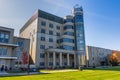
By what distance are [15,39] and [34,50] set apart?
32.1 feet

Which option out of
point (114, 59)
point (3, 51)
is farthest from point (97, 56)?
point (3, 51)

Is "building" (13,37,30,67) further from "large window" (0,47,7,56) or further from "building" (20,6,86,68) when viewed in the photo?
"large window" (0,47,7,56)

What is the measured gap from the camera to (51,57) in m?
57.4

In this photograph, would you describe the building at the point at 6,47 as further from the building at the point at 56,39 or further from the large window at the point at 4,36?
the building at the point at 56,39

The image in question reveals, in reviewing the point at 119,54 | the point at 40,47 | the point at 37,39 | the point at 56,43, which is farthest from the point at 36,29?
the point at 119,54

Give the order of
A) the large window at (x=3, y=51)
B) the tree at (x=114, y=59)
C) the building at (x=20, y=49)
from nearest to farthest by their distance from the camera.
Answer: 1. the large window at (x=3, y=51)
2. the building at (x=20, y=49)
3. the tree at (x=114, y=59)

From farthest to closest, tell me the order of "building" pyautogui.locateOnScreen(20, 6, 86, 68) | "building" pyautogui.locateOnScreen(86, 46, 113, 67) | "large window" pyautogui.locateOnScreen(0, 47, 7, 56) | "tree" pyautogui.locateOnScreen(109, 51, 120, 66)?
"tree" pyautogui.locateOnScreen(109, 51, 120, 66) < "building" pyautogui.locateOnScreen(86, 46, 113, 67) < "building" pyautogui.locateOnScreen(20, 6, 86, 68) < "large window" pyautogui.locateOnScreen(0, 47, 7, 56)

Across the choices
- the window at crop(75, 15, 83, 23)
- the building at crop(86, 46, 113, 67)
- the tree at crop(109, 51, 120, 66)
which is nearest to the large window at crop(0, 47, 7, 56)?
the window at crop(75, 15, 83, 23)

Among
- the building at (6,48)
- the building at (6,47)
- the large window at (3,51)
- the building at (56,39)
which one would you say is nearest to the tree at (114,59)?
the building at (56,39)

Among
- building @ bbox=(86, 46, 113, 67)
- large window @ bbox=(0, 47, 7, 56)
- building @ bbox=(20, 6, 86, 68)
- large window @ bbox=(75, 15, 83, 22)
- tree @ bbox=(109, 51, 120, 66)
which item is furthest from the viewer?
tree @ bbox=(109, 51, 120, 66)

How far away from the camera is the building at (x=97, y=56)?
77.1 meters

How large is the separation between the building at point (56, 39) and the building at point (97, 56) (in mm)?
15023

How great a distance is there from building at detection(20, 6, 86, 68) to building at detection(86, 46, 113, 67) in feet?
49.3

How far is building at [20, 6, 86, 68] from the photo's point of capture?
5559 cm
